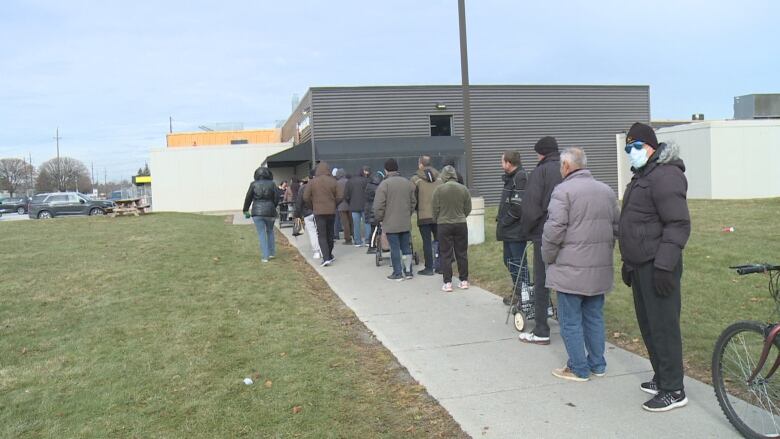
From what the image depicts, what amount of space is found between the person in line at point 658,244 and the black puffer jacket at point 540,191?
48.0 inches

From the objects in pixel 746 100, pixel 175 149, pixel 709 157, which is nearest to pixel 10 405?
pixel 709 157

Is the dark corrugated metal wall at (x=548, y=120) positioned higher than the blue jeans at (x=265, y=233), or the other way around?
the dark corrugated metal wall at (x=548, y=120)

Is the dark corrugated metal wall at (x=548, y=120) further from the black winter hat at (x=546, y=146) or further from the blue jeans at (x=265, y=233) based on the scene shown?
the black winter hat at (x=546, y=146)

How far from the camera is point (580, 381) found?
4598mm

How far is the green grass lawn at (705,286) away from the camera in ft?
18.4

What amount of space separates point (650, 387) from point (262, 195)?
8.04 m

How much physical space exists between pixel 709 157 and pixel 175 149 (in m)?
26.8

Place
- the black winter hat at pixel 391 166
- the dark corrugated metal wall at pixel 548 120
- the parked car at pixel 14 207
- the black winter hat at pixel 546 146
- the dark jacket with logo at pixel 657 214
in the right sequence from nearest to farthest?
the dark jacket with logo at pixel 657 214
the black winter hat at pixel 546 146
the black winter hat at pixel 391 166
the dark corrugated metal wall at pixel 548 120
the parked car at pixel 14 207

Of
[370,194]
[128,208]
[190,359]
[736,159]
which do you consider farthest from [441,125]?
[190,359]

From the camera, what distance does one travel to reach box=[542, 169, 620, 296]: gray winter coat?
171 inches

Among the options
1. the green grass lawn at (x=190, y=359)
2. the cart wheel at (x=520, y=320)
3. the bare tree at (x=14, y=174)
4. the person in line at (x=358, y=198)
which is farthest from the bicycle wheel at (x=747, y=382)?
the bare tree at (x=14, y=174)

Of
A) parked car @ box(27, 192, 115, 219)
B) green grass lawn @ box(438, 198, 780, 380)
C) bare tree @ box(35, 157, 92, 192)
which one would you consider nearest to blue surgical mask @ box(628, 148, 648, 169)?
green grass lawn @ box(438, 198, 780, 380)

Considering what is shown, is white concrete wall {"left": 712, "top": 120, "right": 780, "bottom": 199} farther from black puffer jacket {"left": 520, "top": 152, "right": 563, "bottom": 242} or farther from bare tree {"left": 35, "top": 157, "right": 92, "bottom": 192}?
bare tree {"left": 35, "top": 157, "right": 92, "bottom": 192}

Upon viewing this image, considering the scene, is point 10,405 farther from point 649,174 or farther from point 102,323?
point 649,174
